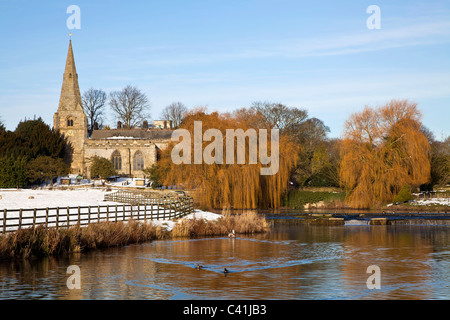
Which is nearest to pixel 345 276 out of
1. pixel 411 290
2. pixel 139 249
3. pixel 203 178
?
pixel 411 290

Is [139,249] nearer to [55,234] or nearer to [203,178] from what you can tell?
[55,234]

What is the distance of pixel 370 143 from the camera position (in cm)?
5228

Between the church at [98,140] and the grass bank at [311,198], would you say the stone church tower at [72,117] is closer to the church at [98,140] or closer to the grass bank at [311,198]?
the church at [98,140]

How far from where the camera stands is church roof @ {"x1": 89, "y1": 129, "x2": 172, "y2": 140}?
312 feet

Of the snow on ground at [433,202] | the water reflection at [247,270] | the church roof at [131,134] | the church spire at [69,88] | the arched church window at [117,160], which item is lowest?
the water reflection at [247,270]

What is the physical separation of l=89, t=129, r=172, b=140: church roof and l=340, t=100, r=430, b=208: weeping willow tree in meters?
46.8

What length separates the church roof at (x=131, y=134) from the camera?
95.1 m

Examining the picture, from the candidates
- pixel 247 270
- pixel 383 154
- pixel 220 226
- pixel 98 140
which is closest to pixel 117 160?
pixel 98 140

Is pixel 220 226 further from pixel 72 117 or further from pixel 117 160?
pixel 72 117

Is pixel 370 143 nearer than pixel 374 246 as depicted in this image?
No

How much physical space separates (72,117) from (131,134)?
10.2 m

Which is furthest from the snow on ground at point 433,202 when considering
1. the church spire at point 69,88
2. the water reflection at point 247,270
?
the church spire at point 69,88
